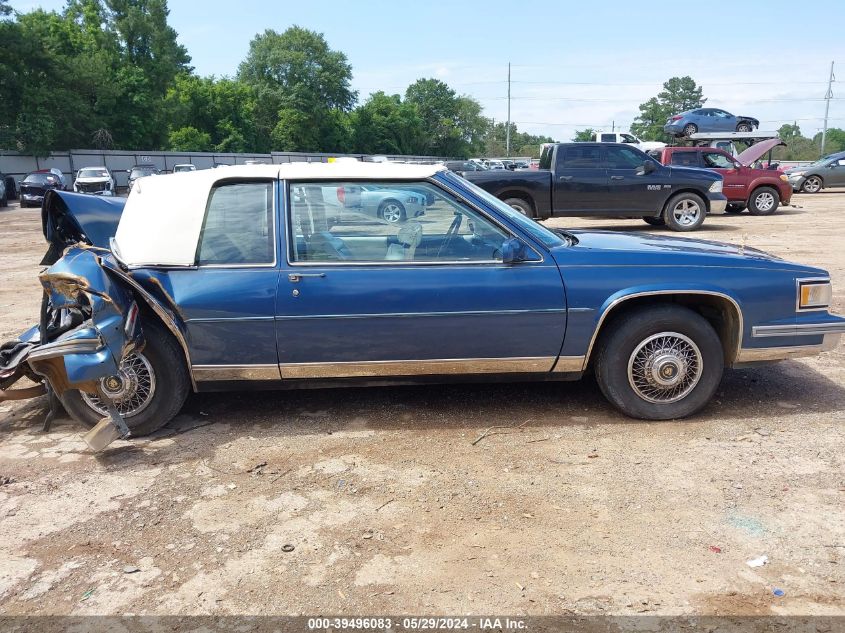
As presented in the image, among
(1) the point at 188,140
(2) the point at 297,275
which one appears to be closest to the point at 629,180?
(2) the point at 297,275

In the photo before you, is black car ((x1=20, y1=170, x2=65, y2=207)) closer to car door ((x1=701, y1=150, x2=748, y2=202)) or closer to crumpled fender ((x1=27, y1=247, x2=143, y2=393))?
car door ((x1=701, y1=150, x2=748, y2=202))

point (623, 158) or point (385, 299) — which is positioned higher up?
point (623, 158)

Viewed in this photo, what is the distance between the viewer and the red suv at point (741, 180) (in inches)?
658

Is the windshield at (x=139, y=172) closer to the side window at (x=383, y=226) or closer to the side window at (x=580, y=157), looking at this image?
the side window at (x=580, y=157)

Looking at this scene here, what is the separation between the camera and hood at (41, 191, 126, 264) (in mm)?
4324

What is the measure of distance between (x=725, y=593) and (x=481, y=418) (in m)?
1.90

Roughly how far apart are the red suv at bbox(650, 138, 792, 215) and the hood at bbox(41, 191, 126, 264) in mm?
15205

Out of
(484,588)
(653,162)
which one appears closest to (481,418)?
(484,588)

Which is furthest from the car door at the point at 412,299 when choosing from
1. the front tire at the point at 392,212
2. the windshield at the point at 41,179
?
the windshield at the point at 41,179

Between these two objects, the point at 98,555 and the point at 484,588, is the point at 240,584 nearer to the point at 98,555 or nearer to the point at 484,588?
the point at 98,555

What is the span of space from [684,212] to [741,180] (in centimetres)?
502

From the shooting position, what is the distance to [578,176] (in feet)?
42.9

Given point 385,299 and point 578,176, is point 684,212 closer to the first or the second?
point 578,176

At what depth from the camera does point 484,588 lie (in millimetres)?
2574
